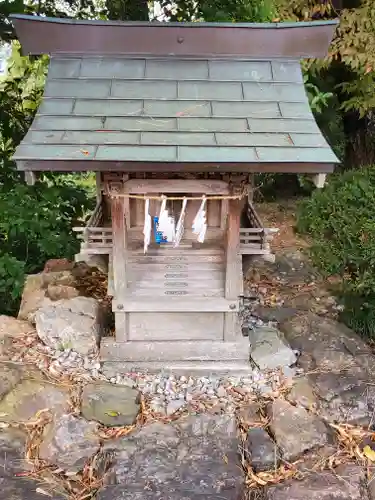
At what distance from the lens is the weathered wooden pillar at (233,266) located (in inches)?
158

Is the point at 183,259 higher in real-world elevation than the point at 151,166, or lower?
lower

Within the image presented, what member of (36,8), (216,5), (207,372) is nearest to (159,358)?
(207,372)

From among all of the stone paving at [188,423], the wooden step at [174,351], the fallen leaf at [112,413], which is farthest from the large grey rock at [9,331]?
the fallen leaf at [112,413]

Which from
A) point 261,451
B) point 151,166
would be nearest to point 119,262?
point 151,166

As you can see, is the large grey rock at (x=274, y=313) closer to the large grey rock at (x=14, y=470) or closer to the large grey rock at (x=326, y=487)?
the large grey rock at (x=326, y=487)

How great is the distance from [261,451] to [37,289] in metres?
3.48

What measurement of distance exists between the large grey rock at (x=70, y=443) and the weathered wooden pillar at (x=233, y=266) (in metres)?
1.54

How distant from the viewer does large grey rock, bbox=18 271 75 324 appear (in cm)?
543

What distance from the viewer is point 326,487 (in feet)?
11.3

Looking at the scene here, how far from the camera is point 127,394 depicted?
14.0 feet

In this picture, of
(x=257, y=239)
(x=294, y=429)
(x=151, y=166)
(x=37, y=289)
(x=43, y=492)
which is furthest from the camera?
(x=37, y=289)

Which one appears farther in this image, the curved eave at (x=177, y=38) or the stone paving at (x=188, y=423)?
the curved eave at (x=177, y=38)

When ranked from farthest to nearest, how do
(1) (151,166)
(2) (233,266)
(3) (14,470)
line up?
(2) (233,266), (3) (14,470), (1) (151,166)

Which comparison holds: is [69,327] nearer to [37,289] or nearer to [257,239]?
[37,289]
